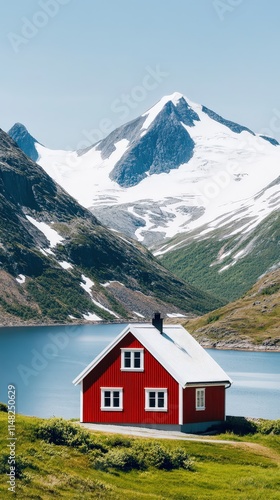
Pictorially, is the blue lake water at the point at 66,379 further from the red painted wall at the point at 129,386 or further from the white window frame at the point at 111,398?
the white window frame at the point at 111,398

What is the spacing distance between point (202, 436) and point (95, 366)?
27.6 feet

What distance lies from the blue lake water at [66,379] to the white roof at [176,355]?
19.6 metres

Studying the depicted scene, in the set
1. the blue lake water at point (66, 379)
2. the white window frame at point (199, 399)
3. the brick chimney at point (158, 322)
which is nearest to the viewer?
the white window frame at point (199, 399)

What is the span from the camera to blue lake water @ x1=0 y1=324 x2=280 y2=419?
9156 cm

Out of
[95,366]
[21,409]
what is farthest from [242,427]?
[21,409]

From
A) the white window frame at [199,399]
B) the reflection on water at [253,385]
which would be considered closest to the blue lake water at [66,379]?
the reflection on water at [253,385]

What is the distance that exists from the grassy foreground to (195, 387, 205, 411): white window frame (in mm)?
6820

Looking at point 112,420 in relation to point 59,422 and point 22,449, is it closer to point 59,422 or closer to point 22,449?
point 59,422

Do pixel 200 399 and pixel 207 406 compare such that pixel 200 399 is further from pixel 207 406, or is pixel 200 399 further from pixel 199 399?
pixel 207 406

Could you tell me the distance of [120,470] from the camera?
4778 centimetres

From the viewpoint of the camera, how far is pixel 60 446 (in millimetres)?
48812

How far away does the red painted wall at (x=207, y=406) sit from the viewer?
6022cm

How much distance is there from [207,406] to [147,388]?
13.7ft

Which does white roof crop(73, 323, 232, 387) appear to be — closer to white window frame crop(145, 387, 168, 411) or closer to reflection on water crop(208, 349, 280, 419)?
white window frame crop(145, 387, 168, 411)
